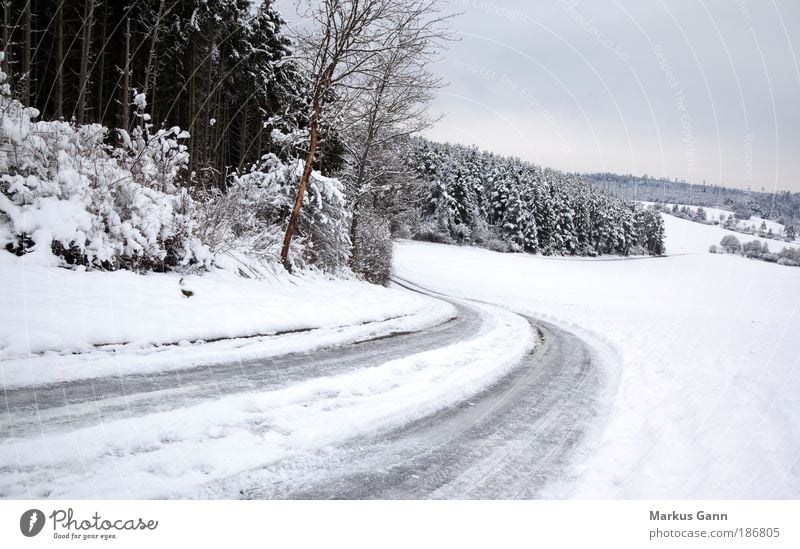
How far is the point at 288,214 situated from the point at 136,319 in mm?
8456

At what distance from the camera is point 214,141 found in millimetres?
24641

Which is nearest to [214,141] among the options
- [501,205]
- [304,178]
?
[304,178]

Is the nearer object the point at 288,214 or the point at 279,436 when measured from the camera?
the point at 279,436

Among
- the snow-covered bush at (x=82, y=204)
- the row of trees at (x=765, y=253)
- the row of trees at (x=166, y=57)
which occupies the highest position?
the row of trees at (x=166, y=57)

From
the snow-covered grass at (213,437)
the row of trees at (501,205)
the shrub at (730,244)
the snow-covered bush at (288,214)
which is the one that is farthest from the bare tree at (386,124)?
the row of trees at (501,205)

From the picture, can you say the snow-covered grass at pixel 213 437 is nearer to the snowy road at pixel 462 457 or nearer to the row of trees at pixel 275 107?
the snowy road at pixel 462 457

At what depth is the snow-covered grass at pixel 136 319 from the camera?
307 cm

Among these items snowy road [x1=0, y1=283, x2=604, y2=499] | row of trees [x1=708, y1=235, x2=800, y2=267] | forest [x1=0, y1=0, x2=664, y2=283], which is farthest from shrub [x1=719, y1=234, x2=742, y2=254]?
snowy road [x1=0, y1=283, x2=604, y2=499]

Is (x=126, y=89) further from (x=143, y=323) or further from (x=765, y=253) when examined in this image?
(x=765, y=253)

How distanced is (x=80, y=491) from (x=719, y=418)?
4.51 meters

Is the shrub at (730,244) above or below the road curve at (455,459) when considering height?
above

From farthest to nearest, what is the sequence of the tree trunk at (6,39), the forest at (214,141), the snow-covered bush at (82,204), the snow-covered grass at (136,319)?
the tree trunk at (6,39)
the forest at (214,141)
the snow-covered bush at (82,204)
the snow-covered grass at (136,319)

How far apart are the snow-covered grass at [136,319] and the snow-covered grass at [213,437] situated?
3.20 ft

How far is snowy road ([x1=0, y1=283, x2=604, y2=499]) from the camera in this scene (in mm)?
1895
